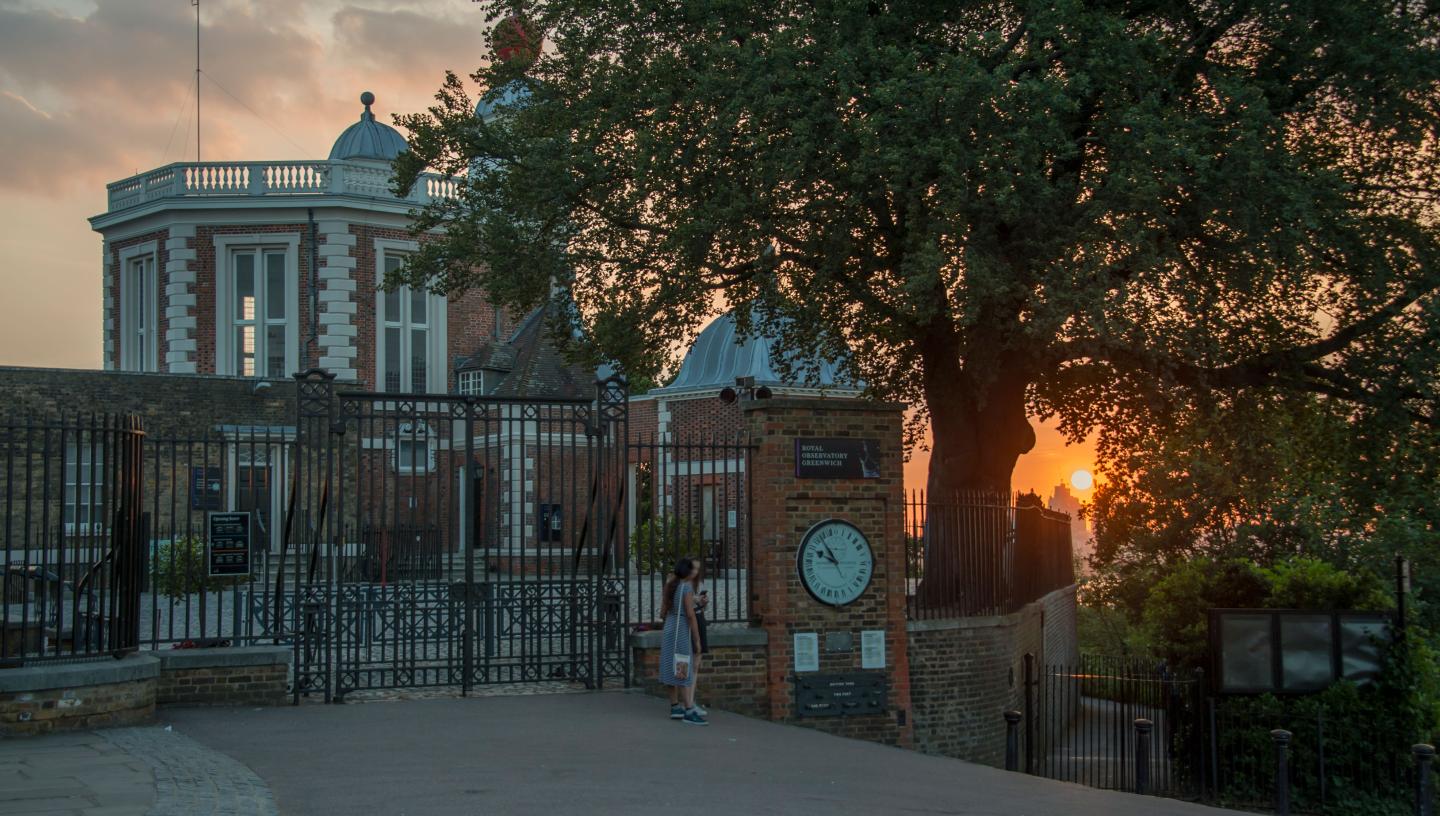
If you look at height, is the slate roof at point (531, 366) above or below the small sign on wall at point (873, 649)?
above

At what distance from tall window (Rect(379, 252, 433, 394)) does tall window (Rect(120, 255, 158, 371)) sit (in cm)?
599

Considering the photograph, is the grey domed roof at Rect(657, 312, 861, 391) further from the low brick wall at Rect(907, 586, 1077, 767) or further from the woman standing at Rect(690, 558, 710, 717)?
the woman standing at Rect(690, 558, 710, 717)

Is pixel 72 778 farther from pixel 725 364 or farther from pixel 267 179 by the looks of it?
pixel 267 179

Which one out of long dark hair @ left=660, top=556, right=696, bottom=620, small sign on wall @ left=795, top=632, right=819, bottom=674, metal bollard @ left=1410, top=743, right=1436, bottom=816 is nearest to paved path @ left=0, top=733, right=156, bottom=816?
long dark hair @ left=660, top=556, right=696, bottom=620

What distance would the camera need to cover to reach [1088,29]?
1614 cm

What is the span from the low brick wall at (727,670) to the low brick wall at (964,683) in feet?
6.56

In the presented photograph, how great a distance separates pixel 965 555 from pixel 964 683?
1.46 metres

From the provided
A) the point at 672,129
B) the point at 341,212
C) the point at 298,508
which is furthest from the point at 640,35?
the point at 341,212

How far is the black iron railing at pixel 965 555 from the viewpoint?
15734 mm

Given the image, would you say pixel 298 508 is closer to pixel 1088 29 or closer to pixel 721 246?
pixel 721 246

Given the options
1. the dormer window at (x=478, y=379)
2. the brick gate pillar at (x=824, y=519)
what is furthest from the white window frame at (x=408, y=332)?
the brick gate pillar at (x=824, y=519)

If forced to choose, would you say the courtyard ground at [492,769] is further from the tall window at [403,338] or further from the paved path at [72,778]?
the tall window at [403,338]

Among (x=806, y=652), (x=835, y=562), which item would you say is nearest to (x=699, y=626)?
(x=806, y=652)

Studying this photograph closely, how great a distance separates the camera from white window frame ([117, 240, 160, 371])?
36.8 meters
